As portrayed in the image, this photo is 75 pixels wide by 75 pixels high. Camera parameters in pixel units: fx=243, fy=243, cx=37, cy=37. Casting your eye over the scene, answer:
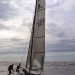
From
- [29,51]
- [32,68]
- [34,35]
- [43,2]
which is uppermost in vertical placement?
[43,2]

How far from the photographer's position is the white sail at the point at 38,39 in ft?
88.1

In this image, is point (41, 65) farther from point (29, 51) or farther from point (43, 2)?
point (43, 2)

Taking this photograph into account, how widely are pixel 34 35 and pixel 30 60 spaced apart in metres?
2.86

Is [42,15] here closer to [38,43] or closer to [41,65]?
[38,43]

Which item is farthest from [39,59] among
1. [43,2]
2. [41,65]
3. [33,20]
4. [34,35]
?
[43,2]

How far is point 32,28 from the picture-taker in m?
28.3

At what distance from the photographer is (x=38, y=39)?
27109 millimetres

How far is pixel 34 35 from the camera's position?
27578 millimetres

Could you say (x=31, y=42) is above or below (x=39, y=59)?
above

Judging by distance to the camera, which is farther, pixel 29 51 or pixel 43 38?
pixel 29 51

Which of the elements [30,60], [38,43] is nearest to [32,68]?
[30,60]

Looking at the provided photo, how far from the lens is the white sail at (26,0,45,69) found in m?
26.8

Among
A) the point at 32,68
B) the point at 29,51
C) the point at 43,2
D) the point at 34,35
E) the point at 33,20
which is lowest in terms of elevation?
the point at 32,68

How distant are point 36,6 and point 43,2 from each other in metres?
1.00
